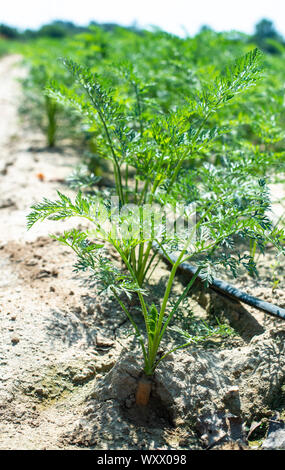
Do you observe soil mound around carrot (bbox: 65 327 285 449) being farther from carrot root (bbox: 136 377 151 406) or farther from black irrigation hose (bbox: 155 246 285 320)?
black irrigation hose (bbox: 155 246 285 320)

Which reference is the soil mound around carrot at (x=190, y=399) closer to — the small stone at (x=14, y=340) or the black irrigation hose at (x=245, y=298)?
the black irrigation hose at (x=245, y=298)

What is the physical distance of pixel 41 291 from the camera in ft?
8.63

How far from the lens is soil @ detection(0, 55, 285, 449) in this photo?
1.90 meters

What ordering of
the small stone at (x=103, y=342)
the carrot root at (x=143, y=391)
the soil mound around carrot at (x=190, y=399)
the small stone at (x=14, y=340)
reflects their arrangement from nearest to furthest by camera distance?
the soil mound around carrot at (x=190, y=399) < the carrot root at (x=143, y=391) < the small stone at (x=14, y=340) < the small stone at (x=103, y=342)

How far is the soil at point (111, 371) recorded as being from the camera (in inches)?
74.7

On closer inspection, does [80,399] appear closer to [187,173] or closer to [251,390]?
[251,390]

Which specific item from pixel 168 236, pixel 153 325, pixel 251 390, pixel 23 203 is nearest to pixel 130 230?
pixel 168 236

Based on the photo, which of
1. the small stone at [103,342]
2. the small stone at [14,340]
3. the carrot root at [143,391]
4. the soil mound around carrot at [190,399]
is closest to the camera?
the soil mound around carrot at [190,399]

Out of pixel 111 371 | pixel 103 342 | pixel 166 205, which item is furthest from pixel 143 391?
pixel 166 205

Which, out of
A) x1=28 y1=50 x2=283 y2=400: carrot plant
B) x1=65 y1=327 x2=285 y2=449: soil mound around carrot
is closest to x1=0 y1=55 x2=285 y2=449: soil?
x1=65 y1=327 x2=285 y2=449: soil mound around carrot

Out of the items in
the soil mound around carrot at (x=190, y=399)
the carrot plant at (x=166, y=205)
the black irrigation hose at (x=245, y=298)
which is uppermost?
the carrot plant at (x=166, y=205)

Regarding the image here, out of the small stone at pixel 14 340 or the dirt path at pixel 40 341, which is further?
the small stone at pixel 14 340

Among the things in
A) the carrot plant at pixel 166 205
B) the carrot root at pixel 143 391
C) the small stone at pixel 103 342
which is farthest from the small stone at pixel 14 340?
the carrot root at pixel 143 391
